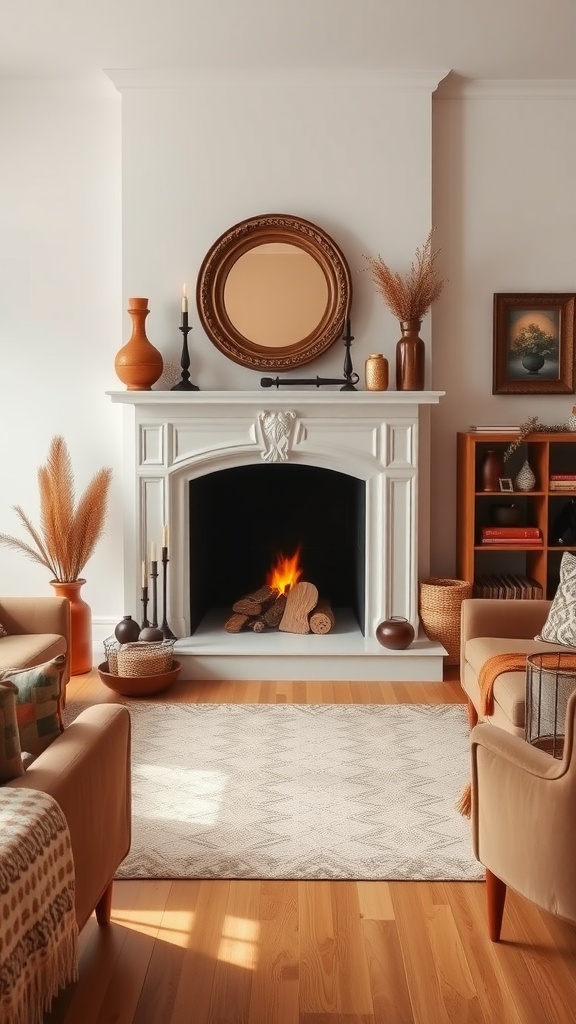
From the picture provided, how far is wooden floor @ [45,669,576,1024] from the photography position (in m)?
2.20

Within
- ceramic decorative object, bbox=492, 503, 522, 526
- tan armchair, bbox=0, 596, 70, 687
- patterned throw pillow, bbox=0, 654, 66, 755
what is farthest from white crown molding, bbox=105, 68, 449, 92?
patterned throw pillow, bbox=0, 654, 66, 755

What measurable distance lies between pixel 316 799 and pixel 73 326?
320 cm

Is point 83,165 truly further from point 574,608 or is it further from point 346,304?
point 574,608

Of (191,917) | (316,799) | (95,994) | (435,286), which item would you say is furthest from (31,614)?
(435,286)

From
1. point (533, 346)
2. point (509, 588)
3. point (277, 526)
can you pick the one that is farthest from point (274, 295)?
point (509, 588)

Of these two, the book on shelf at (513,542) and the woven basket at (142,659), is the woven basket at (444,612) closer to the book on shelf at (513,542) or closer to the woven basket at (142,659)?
the book on shelf at (513,542)

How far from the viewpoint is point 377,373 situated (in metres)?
5.07

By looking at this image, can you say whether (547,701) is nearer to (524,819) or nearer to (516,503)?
(524,819)

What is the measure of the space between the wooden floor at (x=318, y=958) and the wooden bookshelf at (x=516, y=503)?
2.67 metres

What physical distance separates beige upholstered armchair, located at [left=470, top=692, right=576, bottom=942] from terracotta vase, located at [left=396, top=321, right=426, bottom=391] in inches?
111

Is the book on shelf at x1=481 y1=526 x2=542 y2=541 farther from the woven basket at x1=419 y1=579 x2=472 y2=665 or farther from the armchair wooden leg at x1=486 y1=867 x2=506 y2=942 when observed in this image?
the armchair wooden leg at x1=486 y1=867 x2=506 y2=942

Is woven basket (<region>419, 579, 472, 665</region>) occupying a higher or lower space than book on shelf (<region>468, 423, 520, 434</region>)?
lower

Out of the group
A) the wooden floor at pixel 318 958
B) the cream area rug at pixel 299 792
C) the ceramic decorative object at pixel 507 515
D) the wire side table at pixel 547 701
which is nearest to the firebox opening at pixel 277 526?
the ceramic decorative object at pixel 507 515

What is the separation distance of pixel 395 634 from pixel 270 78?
9.76 ft
